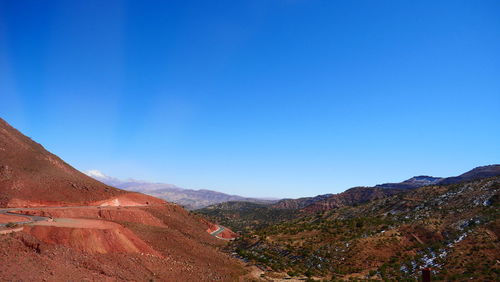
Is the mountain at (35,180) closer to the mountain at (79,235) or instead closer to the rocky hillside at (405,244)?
the mountain at (79,235)

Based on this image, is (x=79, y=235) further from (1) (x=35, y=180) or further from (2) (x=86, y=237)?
(1) (x=35, y=180)

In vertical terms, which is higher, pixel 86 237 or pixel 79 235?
pixel 79 235

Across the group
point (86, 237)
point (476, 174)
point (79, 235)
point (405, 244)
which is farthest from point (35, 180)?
point (476, 174)

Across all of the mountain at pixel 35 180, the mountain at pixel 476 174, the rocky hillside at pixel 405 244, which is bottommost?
the rocky hillside at pixel 405 244

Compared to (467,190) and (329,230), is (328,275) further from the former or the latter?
(467,190)

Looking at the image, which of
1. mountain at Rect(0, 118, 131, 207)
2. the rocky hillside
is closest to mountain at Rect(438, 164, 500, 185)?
the rocky hillside

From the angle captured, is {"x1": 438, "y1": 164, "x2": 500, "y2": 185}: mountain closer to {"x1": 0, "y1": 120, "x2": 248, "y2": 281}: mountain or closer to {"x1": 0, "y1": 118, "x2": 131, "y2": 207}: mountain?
{"x1": 0, "y1": 120, "x2": 248, "y2": 281}: mountain

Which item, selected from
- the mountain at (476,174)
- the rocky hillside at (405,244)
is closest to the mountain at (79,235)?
the rocky hillside at (405,244)

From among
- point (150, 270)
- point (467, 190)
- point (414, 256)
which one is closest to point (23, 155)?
point (150, 270)
